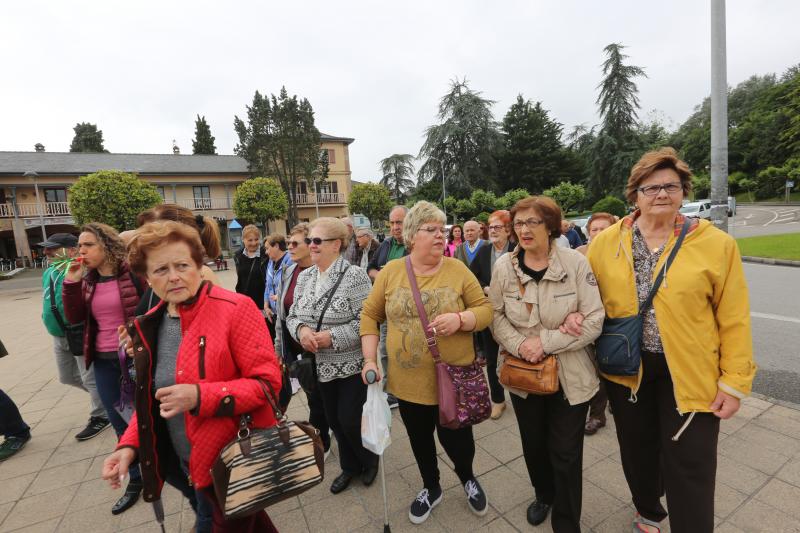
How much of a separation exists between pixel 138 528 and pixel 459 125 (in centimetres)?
3575

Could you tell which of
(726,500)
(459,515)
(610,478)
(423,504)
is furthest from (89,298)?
(726,500)

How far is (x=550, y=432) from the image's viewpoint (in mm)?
2207

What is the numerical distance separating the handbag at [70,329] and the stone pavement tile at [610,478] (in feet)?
14.8

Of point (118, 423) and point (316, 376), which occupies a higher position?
point (316, 376)

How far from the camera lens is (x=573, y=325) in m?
2.00

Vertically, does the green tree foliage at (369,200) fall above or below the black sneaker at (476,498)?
above

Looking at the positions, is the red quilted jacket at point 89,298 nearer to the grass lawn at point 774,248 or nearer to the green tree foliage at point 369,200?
the grass lawn at point 774,248

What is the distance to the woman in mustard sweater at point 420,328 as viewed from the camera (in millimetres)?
2289

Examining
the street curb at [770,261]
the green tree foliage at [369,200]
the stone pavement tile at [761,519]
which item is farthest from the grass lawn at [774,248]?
the green tree foliage at [369,200]

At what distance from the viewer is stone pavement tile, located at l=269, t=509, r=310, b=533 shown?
8.17ft

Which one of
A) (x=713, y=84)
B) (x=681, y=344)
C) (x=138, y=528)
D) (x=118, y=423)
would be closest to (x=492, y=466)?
(x=681, y=344)

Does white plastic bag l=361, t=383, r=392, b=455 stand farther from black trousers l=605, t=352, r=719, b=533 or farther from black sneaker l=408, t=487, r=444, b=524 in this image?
black trousers l=605, t=352, r=719, b=533

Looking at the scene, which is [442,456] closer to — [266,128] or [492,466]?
[492,466]

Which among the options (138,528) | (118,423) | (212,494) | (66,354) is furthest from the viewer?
(66,354)
